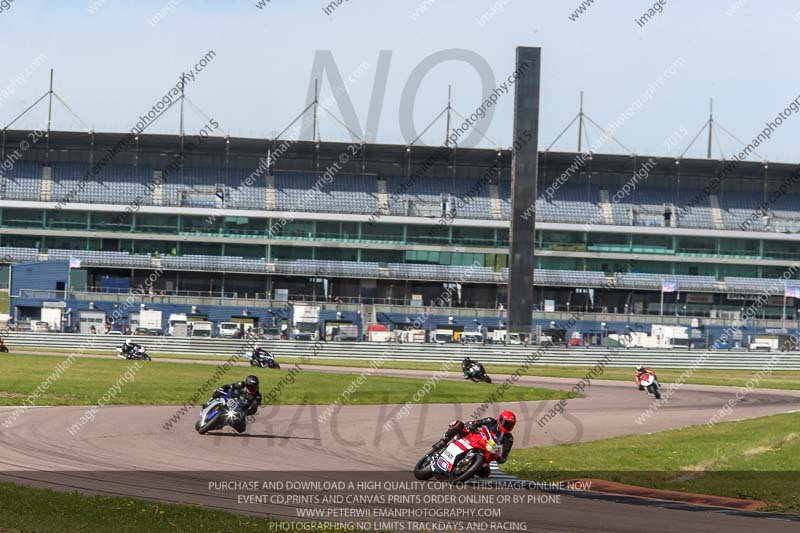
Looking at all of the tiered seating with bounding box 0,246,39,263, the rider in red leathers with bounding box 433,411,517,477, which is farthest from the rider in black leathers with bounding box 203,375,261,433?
the tiered seating with bounding box 0,246,39,263

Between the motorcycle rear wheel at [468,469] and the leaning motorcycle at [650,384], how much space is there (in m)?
25.0

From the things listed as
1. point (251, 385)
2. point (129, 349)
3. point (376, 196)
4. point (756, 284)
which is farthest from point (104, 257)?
point (251, 385)

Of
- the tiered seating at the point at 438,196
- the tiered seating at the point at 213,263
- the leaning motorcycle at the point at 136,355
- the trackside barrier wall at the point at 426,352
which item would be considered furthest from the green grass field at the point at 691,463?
the tiered seating at the point at 438,196

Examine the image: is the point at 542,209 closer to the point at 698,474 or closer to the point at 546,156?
the point at 546,156

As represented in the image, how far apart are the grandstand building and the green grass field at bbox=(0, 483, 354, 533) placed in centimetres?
7167

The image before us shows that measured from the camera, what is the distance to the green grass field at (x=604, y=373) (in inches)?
2119

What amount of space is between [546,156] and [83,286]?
40680 mm

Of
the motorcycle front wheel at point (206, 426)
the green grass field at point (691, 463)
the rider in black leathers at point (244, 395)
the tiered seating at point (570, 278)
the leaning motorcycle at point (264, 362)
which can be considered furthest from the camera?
the tiered seating at point (570, 278)

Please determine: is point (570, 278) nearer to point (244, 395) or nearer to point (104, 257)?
point (104, 257)

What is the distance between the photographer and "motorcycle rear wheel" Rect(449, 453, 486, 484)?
54.3 feet

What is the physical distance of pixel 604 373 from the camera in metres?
58.8

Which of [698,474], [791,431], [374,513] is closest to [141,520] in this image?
[374,513]

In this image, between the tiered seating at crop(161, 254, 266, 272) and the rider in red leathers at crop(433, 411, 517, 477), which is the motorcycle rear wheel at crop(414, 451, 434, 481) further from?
the tiered seating at crop(161, 254, 266, 272)

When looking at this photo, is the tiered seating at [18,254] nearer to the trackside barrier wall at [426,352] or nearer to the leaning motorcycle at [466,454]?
the trackside barrier wall at [426,352]
